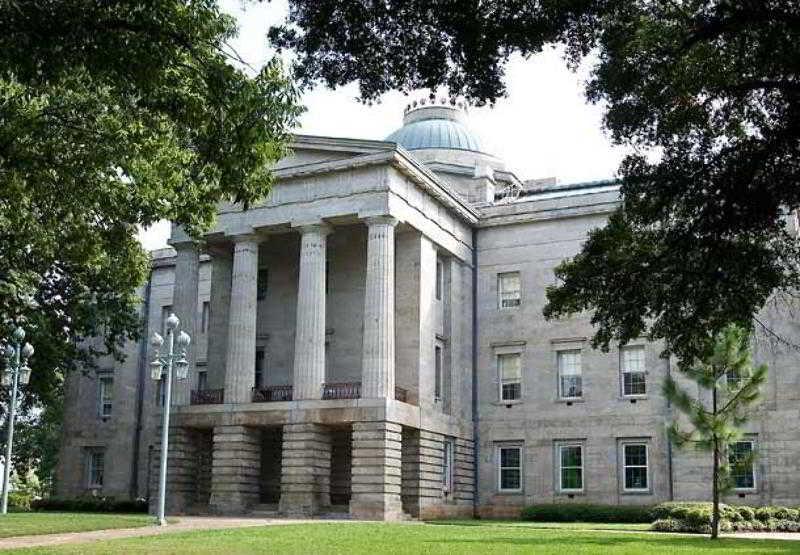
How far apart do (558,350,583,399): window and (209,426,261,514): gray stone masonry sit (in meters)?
13.9

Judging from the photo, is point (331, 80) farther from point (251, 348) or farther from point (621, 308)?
point (251, 348)

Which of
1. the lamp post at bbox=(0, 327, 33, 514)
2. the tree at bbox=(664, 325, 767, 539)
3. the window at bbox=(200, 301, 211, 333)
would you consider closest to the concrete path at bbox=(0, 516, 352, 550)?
the lamp post at bbox=(0, 327, 33, 514)

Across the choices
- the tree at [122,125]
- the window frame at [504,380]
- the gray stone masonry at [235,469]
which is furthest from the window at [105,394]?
the tree at [122,125]

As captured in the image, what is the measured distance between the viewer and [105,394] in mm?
54625

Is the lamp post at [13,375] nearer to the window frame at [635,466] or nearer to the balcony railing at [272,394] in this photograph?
the balcony railing at [272,394]

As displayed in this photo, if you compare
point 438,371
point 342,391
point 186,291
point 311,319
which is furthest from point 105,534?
point 438,371

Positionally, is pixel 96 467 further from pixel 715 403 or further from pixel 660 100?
pixel 660 100

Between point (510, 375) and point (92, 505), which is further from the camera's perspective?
point (92, 505)

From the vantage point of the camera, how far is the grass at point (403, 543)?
18750 mm

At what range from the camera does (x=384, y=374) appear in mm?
37719

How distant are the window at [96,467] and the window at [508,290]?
76.9 ft

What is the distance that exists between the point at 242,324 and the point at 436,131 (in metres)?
21.0

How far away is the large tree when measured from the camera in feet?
47.6

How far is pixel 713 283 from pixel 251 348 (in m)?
25.5
